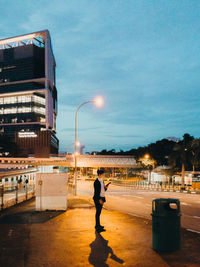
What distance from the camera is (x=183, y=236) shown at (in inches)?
306

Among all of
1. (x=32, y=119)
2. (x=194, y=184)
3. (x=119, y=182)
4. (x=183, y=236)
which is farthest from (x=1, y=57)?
(x=183, y=236)

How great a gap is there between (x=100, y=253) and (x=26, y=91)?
361 feet

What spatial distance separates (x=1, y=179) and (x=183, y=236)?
29.6ft

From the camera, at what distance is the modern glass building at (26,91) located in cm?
10918

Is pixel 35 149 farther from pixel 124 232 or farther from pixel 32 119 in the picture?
pixel 124 232

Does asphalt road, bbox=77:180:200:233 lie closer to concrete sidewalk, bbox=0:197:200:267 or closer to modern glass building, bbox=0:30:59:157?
concrete sidewalk, bbox=0:197:200:267

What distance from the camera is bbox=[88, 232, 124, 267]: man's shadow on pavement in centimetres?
559

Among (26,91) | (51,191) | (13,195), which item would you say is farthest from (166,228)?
(26,91)

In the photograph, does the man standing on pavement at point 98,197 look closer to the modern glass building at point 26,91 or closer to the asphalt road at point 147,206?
the asphalt road at point 147,206

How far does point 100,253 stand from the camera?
20.1 feet

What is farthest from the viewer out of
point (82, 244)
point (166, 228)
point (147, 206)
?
point (147, 206)

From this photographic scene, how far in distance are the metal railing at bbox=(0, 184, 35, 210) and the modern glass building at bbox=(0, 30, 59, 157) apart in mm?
88104

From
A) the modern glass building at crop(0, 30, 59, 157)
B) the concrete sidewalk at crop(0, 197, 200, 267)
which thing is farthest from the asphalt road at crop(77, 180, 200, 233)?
the modern glass building at crop(0, 30, 59, 157)

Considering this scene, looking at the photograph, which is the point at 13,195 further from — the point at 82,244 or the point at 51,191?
the point at 82,244
